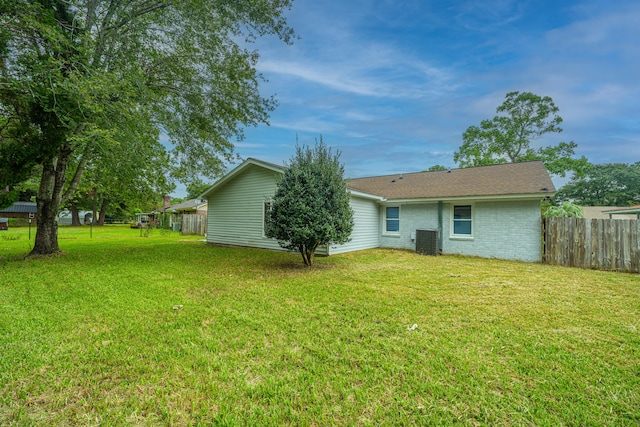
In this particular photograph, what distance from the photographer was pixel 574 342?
334 centimetres

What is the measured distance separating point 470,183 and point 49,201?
1613 cm

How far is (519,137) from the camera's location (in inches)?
933

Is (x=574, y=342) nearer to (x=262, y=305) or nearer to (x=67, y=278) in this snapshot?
(x=262, y=305)

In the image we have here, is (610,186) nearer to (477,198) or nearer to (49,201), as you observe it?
(477,198)

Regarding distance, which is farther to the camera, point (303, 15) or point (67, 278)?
point (303, 15)

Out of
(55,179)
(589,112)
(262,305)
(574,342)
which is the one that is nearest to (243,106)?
(55,179)

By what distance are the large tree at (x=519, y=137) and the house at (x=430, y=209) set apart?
1410 cm

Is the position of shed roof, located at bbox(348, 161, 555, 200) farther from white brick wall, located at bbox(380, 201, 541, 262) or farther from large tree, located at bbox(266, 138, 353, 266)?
large tree, located at bbox(266, 138, 353, 266)

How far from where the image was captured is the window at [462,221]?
10.8 meters

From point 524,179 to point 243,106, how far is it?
1137cm

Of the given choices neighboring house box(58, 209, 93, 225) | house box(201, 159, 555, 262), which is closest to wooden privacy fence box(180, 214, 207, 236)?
house box(201, 159, 555, 262)

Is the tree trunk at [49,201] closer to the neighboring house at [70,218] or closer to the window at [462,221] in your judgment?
the window at [462,221]

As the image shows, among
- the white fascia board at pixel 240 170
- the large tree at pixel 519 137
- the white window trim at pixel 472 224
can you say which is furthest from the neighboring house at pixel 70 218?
the large tree at pixel 519 137

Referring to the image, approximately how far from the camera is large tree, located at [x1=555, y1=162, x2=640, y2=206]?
30.8 metres
